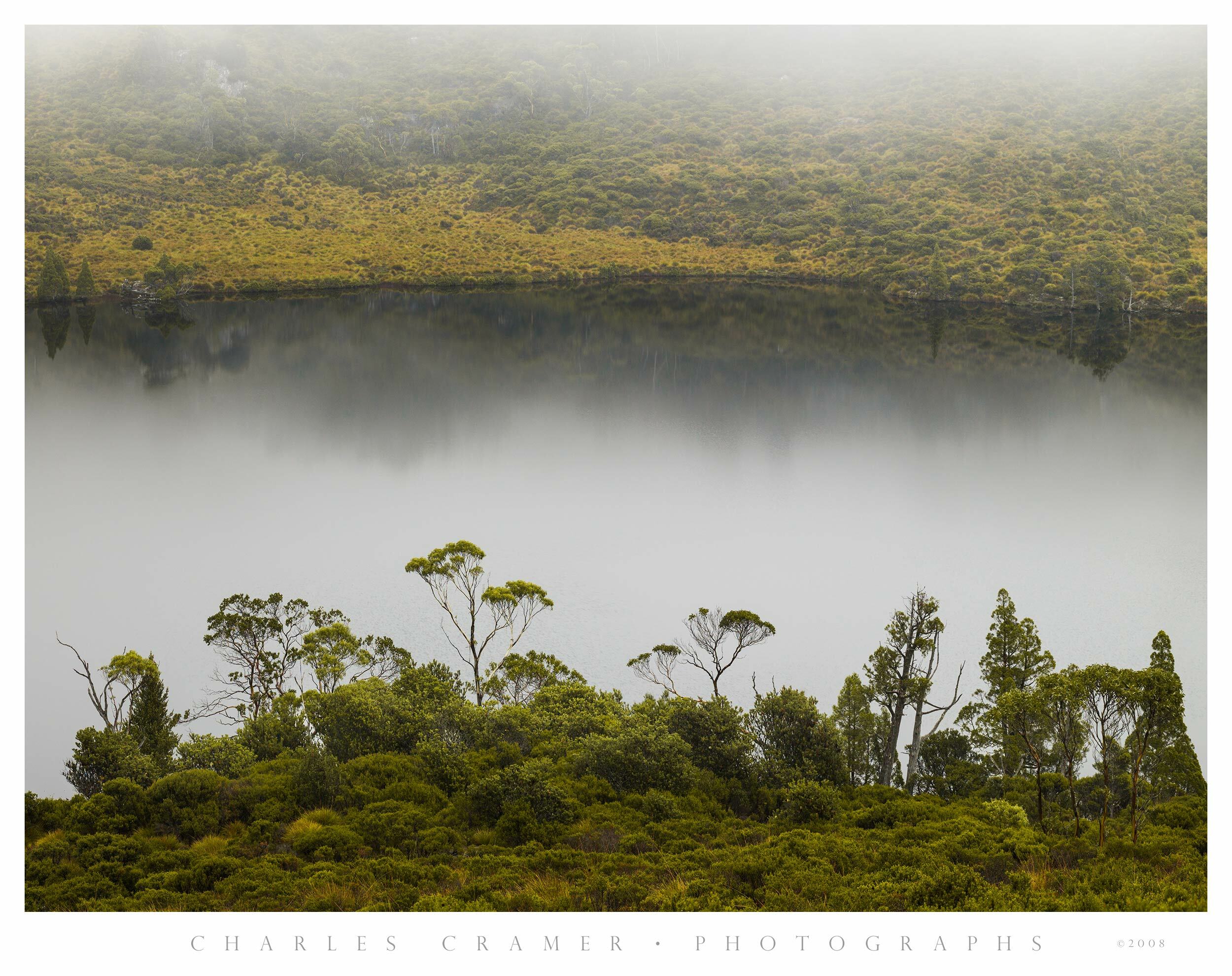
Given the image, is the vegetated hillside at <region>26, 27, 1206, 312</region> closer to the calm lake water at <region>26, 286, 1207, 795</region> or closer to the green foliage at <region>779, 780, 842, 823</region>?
the calm lake water at <region>26, 286, 1207, 795</region>

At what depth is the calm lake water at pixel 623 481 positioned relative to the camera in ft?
92.6

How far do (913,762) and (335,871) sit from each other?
12158 mm

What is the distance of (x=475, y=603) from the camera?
27.7 metres

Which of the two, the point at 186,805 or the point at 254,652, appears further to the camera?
the point at 254,652

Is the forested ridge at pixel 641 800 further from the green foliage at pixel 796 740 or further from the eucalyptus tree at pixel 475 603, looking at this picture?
the eucalyptus tree at pixel 475 603

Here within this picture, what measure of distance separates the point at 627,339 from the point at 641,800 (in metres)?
48.0

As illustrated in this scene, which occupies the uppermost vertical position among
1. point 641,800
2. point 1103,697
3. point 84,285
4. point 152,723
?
point 84,285

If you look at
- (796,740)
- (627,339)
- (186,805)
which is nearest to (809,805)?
(796,740)

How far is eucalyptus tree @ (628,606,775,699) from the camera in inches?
909

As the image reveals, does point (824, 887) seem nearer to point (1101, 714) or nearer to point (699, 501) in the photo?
point (1101, 714)

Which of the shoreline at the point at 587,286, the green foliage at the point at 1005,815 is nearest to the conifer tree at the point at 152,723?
the green foliage at the point at 1005,815

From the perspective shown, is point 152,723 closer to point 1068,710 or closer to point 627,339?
point 1068,710

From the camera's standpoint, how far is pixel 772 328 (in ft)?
212

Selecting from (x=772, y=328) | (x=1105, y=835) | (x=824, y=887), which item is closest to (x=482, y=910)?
(x=824, y=887)
